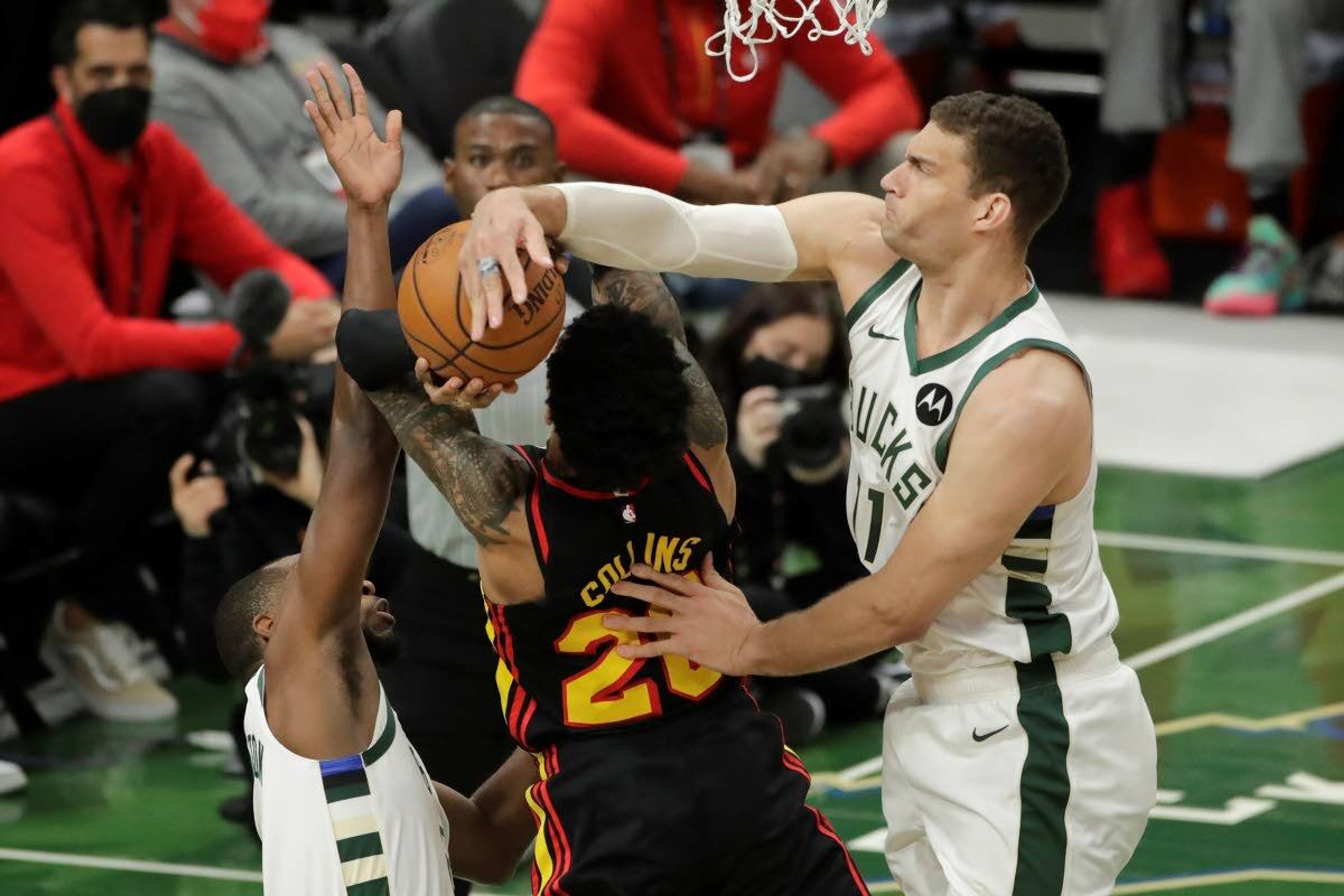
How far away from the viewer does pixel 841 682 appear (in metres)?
6.55

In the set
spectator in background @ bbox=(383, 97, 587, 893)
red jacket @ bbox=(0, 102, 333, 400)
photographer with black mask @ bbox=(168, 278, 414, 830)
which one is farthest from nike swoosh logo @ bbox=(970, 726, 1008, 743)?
red jacket @ bbox=(0, 102, 333, 400)

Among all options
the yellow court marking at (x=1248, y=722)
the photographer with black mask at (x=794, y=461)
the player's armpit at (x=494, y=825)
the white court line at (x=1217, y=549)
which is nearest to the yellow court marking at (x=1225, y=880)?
the yellow court marking at (x=1248, y=722)

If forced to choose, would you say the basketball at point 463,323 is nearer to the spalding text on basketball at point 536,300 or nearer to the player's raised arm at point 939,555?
the spalding text on basketball at point 536,300

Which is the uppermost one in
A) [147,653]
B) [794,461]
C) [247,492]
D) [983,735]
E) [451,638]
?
[983,735]

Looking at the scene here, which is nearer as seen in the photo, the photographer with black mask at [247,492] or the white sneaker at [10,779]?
the photographer with black mask at [247,492]

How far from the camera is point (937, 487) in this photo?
3.76 metres

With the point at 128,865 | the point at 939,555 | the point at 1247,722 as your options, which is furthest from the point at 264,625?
the point at 1247,722

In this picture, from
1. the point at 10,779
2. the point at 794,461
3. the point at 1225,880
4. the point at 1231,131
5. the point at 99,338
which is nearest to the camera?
the point at 1225,880

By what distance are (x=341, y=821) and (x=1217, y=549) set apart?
5005 millimetres

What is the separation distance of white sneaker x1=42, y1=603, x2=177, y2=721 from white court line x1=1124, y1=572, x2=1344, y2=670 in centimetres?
294

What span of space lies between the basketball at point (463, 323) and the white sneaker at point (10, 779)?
3.13 m

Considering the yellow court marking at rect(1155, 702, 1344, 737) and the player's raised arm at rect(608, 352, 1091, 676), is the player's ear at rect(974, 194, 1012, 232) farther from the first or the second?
the yellow court marking at rect(1155, 702, 1344, 737)

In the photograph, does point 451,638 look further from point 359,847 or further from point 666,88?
point 666,88

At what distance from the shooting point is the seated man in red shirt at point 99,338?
6789mm
